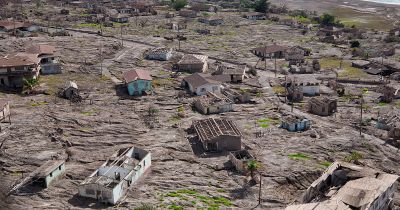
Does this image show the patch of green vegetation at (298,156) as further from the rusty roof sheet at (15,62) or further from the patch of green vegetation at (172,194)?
the rusty roof sheet at (15,62)

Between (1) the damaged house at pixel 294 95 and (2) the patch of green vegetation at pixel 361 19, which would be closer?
(1) the damaged house at pixel 294 95

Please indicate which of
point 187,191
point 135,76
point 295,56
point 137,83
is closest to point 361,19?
point 295,56

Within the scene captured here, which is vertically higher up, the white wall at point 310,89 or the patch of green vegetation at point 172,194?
the white wall at point 310,89

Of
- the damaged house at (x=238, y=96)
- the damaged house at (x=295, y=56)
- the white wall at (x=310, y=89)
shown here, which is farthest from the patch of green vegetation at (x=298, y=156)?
the damaged house at (x=295, y=56)

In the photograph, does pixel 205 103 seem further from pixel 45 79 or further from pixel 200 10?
pixel 200 10

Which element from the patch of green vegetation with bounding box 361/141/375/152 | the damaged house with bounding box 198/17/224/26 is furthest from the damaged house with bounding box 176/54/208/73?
the damaged house with bounding box 198/17/224/26

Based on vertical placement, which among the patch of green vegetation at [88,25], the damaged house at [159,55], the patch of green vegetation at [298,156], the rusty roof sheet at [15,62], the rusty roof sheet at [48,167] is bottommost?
the patch of green vegetation at [298,156]

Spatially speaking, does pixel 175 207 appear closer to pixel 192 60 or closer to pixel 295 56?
pixel 192 60
